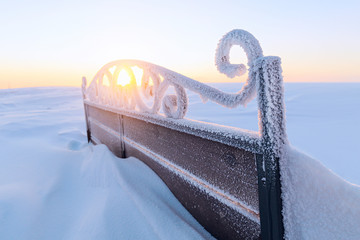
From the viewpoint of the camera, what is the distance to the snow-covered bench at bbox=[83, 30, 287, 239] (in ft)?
2.97

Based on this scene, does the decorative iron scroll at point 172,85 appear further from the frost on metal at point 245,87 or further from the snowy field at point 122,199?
the snowy field at point 122,199

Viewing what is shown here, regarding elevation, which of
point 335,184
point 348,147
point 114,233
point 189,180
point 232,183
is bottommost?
point 348,147

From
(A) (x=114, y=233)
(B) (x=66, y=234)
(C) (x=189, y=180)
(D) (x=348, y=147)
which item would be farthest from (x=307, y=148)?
(B) (x=66, y=234)

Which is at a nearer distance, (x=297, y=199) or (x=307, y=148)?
(x=297, y=199)

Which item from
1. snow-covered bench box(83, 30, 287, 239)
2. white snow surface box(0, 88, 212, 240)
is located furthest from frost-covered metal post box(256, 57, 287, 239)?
white snow surface box(0, 88, 212, 240)

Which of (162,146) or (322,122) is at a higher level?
(162,146)

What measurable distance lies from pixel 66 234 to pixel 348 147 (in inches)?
174

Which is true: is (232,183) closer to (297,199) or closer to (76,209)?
(297,199)

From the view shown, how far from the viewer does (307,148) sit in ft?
11.4

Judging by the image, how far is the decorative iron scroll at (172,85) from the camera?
3.10 ft

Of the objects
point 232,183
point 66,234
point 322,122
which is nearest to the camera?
point 232,183

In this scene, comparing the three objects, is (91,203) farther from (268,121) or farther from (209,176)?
(268,121)

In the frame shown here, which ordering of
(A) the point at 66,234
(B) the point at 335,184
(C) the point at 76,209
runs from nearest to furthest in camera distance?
1. (B) the point at 335,184
2. (A) the point at 66,234
3. (C) the point at 76,209

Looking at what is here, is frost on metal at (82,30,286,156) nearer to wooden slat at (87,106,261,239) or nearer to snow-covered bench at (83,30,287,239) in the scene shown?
snow-covered bench at (83,30,287,239)
